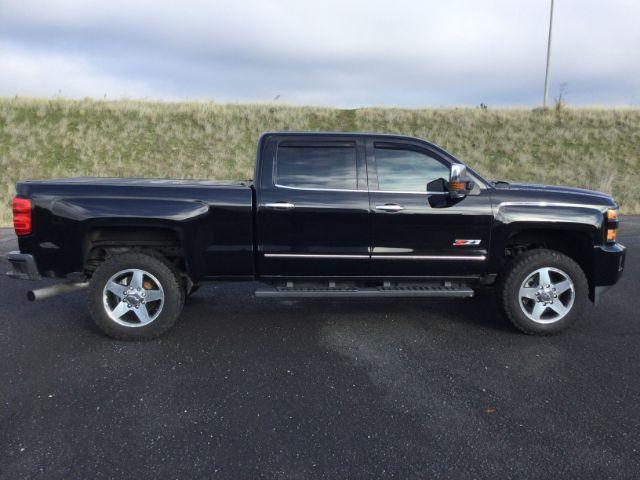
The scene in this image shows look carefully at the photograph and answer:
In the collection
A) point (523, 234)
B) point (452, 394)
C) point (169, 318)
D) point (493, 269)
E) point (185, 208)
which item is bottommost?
point (452, 394)

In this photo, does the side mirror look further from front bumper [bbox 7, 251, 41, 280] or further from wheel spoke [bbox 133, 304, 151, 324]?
front bumper [bbox 7, 251, 41, 280]

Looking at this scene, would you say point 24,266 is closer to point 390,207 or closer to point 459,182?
point 390,207

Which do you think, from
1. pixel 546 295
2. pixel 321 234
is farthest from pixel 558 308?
pixel 321 234

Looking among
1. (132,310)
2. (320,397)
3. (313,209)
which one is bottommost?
(320,397)

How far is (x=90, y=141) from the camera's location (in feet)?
68.2

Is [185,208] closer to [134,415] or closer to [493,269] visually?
[134,415]

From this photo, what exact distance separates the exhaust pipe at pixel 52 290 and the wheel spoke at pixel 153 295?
598 millimetres

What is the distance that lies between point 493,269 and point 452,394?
1.60 meters

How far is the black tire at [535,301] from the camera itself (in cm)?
423

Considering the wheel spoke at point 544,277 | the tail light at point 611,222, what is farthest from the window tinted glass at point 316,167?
the tail light at point 611,222

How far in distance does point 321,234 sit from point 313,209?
24 cm

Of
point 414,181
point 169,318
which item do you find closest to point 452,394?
point 414,181

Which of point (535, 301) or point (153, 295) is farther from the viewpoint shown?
point (535, 301)

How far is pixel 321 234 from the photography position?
4.19m
